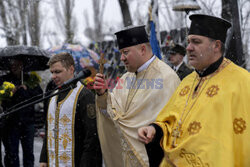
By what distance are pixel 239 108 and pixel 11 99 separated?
471 centimetres

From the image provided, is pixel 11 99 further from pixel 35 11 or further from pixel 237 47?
pixel 35 11

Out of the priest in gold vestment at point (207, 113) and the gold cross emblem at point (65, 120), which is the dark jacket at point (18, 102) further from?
the priest in gold vestment at point (207, 113)

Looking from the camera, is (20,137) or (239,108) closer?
(239,108)

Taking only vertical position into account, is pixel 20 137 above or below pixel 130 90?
below

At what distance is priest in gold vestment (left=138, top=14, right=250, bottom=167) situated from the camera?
7.68 ft

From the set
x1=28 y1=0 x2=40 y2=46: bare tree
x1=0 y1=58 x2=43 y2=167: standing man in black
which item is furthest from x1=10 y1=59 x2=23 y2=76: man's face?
x1=28 y1=0 x2=40 y2=46: bare tree

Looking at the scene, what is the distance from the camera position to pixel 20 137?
621 cm

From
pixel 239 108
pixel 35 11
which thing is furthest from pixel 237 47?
pixel 35 11

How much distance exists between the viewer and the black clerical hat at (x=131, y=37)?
363cm

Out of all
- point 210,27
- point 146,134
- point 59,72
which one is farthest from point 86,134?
point 210,27

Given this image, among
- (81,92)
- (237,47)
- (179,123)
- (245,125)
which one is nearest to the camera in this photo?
(245,125)

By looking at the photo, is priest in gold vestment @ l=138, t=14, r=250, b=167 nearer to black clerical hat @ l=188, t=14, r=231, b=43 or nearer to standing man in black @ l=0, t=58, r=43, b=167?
black clerical hat @ l=188, t=14, r=231, b=43

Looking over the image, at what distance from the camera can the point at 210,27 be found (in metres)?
2.72

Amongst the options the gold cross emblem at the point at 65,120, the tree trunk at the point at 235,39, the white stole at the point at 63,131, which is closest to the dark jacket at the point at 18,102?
the white stole at the point at 63,131
